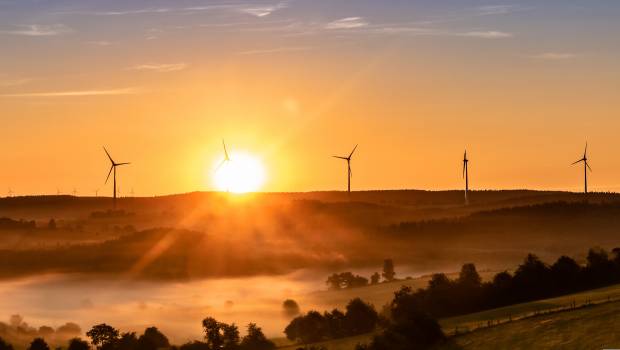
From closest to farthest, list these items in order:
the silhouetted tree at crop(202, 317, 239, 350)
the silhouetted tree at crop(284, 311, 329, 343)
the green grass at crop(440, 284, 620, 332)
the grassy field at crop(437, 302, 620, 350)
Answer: the grassy field at crop(437, 302, 620, 350)
the green grass at crop(440, 284, 620, 332)
the silhouetted tree at crop(202, 317, 239, 350)
the silhouetted tree at crop(284, 311, 329, 343)

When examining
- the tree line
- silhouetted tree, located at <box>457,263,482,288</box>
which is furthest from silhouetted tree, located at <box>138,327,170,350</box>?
silhouetted tree, located at <box>457,263,482,288</box>

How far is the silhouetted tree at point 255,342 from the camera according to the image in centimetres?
14038

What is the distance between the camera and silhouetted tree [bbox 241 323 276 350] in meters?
140

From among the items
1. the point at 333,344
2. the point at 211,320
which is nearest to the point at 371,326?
the point at 333,344

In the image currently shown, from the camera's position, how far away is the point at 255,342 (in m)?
142

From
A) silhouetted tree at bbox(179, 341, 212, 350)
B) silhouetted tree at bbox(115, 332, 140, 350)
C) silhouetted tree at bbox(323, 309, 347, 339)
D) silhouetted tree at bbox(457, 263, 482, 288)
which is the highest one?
silhouetted tree at bbox(457, 263, 482, 288)

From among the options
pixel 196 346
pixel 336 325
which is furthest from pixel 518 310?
pixel 196 346

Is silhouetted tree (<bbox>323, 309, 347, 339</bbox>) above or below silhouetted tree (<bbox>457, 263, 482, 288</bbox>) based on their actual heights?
below

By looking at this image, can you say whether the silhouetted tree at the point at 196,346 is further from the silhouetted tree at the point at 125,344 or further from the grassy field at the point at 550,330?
the grassy field at the point at 550,330

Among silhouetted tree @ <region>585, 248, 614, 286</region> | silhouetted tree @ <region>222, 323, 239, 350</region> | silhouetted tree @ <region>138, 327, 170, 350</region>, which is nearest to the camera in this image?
silhouetted tree @ <region>222, 323, 239, 350</region>

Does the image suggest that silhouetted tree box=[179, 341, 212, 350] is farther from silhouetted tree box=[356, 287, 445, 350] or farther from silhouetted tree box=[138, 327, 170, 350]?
silhouetted tree box=[356, 287, 445, 350]

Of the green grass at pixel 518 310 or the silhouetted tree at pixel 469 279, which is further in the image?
the silhouetted tree at pixel 469 279

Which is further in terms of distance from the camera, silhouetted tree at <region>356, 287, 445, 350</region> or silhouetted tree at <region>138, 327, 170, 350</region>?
silhouetted tree at <region>138, 327, 170, 350</region>

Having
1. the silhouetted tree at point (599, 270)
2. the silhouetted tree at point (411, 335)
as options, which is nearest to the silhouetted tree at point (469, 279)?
the silhouetted tree at point (599, 270)
